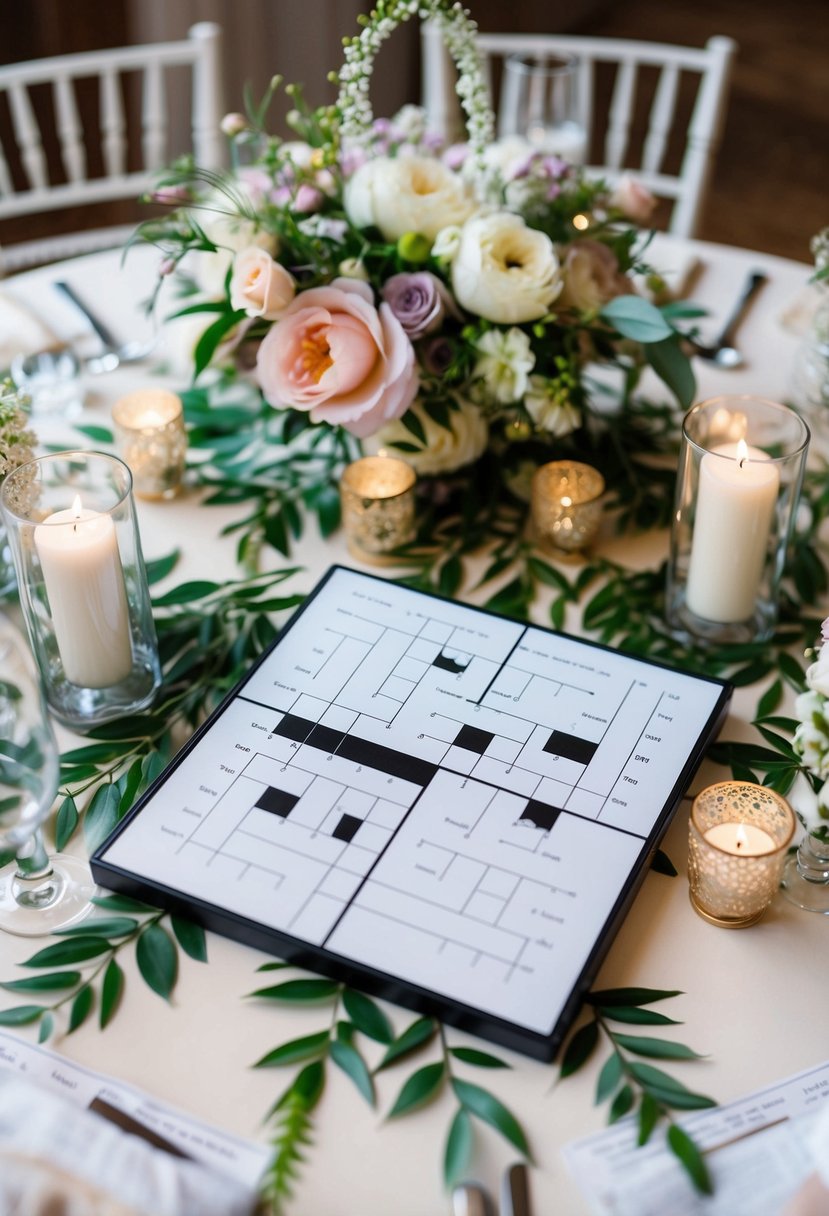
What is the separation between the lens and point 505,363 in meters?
1.16

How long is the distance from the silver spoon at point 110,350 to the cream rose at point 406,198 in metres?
0.38

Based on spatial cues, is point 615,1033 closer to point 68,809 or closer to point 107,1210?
point 107,1210

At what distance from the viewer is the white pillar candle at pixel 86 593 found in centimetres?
97

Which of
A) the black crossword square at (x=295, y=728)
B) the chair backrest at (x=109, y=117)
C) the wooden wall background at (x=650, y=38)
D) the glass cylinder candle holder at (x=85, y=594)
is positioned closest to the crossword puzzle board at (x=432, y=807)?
the black crossword square at (x=295, y=728)

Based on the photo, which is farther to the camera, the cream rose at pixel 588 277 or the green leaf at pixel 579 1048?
the cream rose at pixel 588 277

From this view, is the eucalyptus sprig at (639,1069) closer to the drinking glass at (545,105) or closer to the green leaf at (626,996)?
the green leaf at (626,996)

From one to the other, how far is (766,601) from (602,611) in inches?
5.9

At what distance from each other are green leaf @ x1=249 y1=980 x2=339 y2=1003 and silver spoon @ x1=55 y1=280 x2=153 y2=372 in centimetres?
A: 85

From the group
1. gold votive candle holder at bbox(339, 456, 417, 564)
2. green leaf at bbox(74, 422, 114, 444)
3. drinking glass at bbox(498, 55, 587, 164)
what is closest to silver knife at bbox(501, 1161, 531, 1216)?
gold votive candle holder at bbox(339, 456, 417, 564)

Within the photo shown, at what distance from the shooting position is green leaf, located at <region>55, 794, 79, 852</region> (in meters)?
0.95

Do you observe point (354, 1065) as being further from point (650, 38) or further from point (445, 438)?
point (650, 38)

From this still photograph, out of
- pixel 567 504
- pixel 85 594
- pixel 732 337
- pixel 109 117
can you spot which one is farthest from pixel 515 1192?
pixel 109 117

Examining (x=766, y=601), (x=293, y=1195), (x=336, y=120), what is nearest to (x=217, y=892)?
(x=293, y=1195)

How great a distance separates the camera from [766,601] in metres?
1.15
